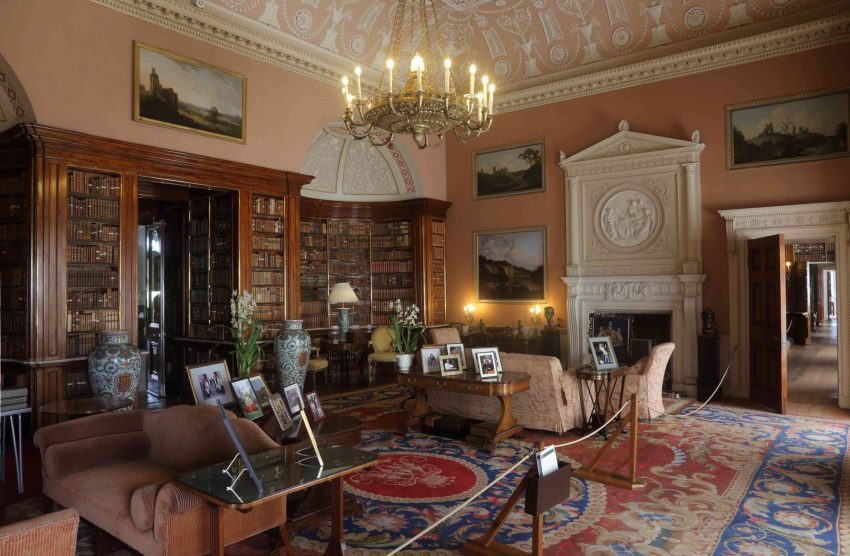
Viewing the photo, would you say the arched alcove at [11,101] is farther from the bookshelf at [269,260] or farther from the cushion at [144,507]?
the cushion at [144,507]

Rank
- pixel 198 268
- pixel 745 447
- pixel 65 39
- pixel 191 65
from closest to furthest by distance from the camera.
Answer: pixel 745 447 < pixel 65 39 < pixel 191 65 < pixel 198 268

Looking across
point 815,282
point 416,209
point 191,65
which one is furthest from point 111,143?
point 815,282

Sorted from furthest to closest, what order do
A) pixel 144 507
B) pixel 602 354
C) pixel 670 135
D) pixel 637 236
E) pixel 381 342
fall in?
pixel 381 342 → pixel 637 236 → pixel 670 135 → pixel 602 354 → pixel 144 507

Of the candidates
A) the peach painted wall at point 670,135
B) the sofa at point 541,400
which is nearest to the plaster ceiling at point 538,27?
the peach painted wall at point 670,135

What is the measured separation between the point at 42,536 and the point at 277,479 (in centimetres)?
99

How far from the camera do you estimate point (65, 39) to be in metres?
6.60

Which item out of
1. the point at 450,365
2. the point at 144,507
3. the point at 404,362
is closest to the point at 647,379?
the point at 450,365

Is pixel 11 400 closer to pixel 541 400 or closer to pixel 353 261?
pixel 541 400

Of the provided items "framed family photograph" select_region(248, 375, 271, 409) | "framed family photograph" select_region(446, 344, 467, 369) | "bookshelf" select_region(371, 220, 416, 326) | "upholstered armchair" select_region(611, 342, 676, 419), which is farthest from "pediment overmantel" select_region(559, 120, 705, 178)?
"framed family photograph" select_region(248, 375, 271, 409)

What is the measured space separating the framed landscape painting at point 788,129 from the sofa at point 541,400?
497cm

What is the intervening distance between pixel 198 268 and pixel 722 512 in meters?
7.89

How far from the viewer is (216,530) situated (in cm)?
277

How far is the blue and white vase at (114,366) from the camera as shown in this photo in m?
6.30

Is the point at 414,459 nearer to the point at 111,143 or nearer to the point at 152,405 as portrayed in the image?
the point at 152,405
